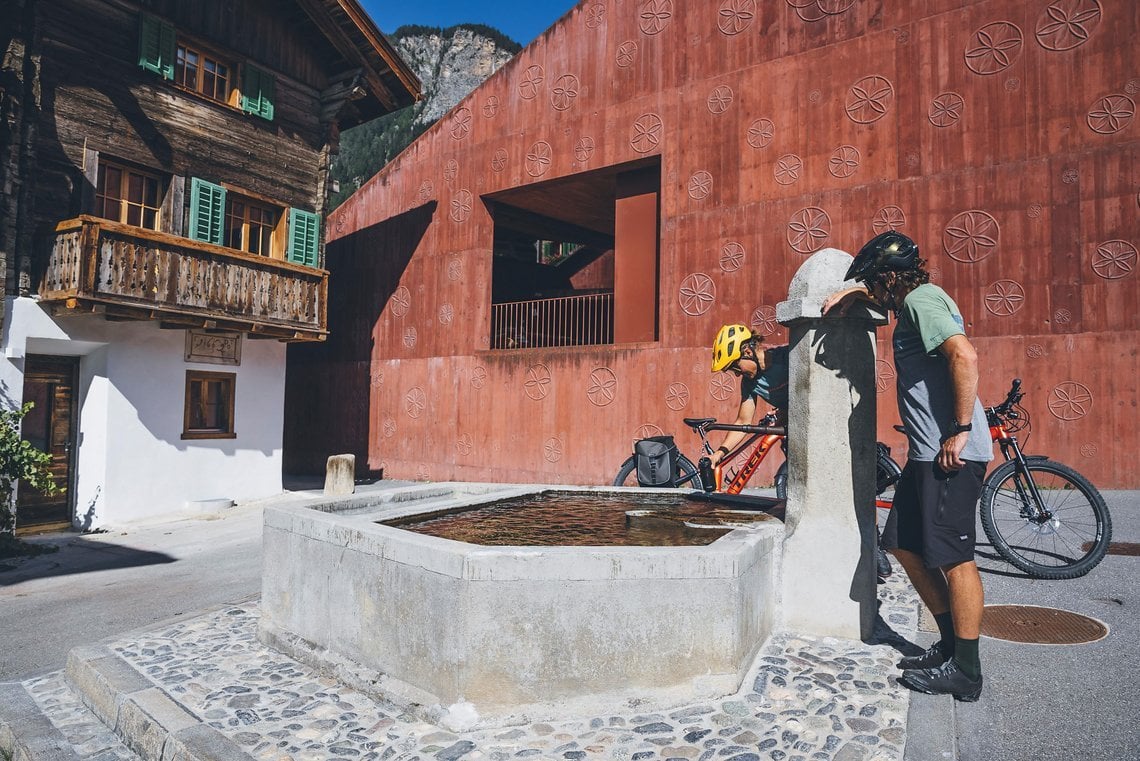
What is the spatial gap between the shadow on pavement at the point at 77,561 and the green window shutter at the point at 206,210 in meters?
5.32

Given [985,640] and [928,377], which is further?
[985,640]

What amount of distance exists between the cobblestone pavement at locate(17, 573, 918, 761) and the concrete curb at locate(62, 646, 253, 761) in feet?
0.22

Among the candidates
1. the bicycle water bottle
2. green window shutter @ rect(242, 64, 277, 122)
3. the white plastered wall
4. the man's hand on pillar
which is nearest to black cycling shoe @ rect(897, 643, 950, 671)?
the man's hand on pillar

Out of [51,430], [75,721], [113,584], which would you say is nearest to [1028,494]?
[75,721]

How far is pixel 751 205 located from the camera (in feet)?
37.2

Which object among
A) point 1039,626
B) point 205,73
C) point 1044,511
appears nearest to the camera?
point 1039,626

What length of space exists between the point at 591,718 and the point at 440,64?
90557 millimetres

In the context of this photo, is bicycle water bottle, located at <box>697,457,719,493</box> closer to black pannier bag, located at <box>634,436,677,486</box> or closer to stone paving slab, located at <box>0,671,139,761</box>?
black pannier bag, located at <box>634,436,677,486</box>

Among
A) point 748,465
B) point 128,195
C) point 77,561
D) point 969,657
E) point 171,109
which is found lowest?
point 77,561

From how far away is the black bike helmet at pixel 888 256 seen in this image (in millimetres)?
3660

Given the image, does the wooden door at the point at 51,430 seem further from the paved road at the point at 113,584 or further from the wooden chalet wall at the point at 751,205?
the wooden chalet wall at the point at 751,205

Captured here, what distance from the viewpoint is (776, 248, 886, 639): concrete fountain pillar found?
4.13 meters

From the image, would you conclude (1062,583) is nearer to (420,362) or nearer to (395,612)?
(395,612)

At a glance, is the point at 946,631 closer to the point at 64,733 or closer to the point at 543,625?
the point at 543,625
